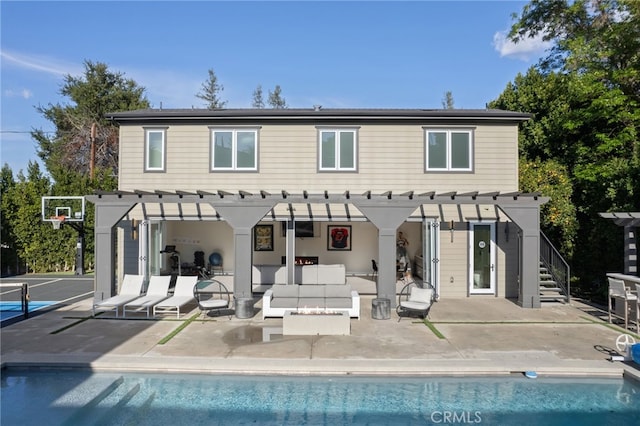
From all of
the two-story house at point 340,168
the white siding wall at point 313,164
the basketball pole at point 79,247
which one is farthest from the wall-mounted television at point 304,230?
the basketball pole at point 79,247

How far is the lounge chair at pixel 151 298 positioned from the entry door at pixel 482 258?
9.24 m

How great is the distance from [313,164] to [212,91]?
34161 mm

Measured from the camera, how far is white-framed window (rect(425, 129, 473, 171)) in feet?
41.9

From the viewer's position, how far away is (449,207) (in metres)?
12.9

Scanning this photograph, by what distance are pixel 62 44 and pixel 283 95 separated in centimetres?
3346

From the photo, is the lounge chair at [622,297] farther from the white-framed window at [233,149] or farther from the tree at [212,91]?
the tree at [212,91]

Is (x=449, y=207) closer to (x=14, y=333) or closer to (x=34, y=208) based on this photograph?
(x=14, y=333)

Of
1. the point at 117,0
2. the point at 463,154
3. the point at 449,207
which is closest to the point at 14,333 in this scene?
the point at 117,0

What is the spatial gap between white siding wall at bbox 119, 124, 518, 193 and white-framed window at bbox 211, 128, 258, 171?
22cm

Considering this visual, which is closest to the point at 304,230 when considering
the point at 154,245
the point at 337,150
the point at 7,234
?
the point at 337,150

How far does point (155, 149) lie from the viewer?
1295 centimetres

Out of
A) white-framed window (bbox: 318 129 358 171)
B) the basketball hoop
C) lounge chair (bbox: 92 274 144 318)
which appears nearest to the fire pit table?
lounge chair (bbox: 92 274 144 318)

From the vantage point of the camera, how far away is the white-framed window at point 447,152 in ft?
41.9

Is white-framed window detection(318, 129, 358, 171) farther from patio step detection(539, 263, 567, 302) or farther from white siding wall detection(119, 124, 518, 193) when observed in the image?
patio step detection(539, 263, 567, 302)
